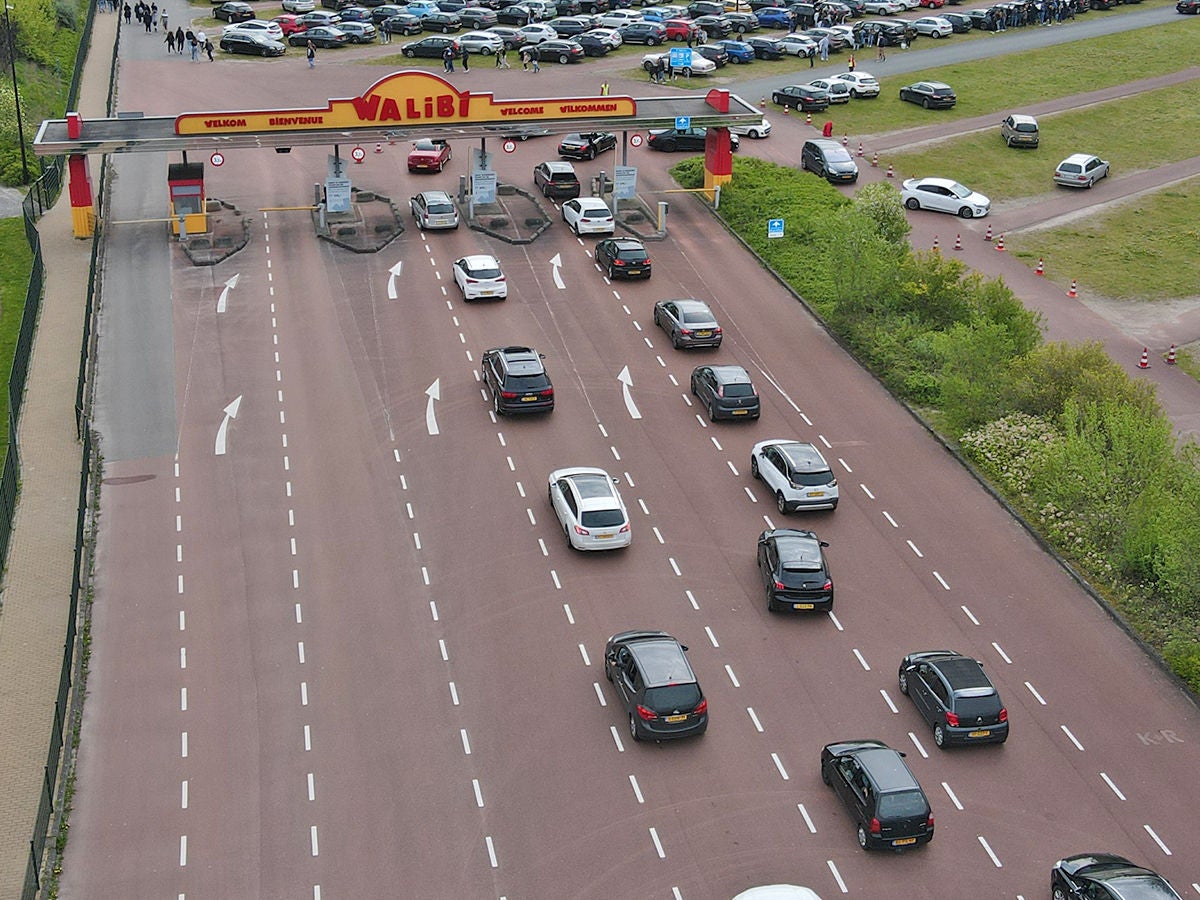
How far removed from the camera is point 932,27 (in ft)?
313

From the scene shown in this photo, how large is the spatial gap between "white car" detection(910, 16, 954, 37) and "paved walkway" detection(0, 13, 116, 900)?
194 ft

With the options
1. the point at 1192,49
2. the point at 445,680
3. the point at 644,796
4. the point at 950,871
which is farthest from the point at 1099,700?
the point at 1192,49

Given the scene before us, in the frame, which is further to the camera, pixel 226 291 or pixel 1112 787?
pixel 226 291

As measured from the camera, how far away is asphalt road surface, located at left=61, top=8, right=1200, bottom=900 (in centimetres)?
2897

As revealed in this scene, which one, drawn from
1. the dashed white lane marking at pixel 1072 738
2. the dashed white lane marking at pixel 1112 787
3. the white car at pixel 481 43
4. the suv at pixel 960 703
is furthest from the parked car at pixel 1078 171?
the dashed white lane marking at pixel 1112 787

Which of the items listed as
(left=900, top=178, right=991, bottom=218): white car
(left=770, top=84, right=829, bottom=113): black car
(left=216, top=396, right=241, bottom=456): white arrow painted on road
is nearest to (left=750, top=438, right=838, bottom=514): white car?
(left=216, top=396, right=241, bottom=456): white arrow painted on road

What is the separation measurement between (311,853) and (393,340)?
24812mm

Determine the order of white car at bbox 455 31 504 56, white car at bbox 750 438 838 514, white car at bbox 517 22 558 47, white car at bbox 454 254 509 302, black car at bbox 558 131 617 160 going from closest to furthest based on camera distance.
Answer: white car at bbox 750 438 838 514, white car at bbox 454 254 509 302, black car at bbox 558 131 617 160, white car at bbox 455 31 504 56, white car at bbox 517 22 558 47

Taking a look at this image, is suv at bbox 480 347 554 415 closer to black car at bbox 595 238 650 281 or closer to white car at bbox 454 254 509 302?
white car at bbox 454 254 509 302

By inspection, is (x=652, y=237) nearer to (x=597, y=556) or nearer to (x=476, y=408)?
(x=476, y=408)

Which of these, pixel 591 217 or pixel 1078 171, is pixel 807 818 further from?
pixel 1078 171

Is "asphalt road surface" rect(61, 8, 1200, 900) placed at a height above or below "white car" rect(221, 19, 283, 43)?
below

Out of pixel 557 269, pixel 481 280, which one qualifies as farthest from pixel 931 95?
pixel 481 280

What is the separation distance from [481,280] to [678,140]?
72.8ft
